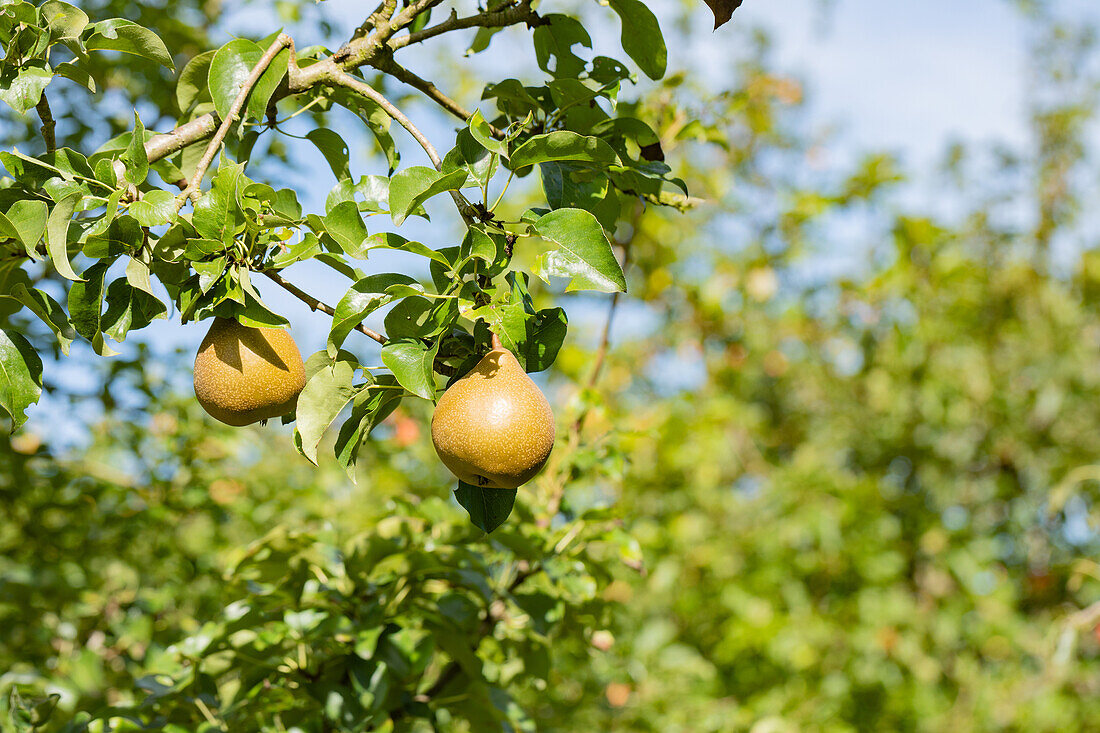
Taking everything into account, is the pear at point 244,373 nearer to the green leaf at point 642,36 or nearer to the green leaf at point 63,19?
the green leaf at point 63,19

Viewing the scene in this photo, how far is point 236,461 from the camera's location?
7.43 ft

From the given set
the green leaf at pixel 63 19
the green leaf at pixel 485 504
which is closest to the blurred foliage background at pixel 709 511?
the green leaf at pixel 485 504

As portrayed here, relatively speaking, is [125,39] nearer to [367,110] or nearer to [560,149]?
[367,110]

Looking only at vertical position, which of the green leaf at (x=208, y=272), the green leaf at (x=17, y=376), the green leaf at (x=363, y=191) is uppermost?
the green leaf at (x=363, y=191)

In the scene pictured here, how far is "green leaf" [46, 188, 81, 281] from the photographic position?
705 millimetres

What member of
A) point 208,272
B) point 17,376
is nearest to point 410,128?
point 208,272

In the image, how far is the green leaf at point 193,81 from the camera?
0.95m

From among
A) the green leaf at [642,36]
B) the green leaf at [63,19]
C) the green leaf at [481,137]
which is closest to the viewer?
the green leaf at [481,137]

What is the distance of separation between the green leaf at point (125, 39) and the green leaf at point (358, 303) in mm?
311

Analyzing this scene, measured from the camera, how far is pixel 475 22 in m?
0.91

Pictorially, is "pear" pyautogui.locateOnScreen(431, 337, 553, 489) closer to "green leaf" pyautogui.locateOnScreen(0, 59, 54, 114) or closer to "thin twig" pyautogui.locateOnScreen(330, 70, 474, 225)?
"thin twig" pyautogui.locateOnScreen(330, 70, 474, 225)

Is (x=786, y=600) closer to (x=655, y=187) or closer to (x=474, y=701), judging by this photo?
(x=474, y=701)

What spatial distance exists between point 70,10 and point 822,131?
3.78 metres

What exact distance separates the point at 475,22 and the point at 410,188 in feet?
0.92
